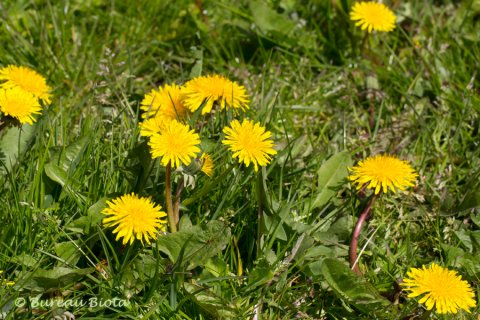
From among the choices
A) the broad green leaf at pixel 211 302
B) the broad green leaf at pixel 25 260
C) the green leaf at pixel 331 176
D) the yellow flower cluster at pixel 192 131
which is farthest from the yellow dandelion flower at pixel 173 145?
the green leaf at pixel 331 176

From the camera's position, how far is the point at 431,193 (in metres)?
2.56

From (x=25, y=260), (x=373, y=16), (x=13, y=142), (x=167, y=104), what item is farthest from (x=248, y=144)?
(x=373, y=16)

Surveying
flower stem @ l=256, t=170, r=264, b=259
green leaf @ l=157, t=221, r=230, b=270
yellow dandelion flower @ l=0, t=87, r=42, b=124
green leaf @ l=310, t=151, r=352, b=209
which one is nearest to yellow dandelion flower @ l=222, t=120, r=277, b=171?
flower stem @ l=256, t=170, r=264, b=259

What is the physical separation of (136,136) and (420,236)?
1.00 metres

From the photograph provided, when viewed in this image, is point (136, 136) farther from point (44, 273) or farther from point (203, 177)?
point (44, 273)

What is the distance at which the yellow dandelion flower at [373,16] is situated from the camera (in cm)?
295

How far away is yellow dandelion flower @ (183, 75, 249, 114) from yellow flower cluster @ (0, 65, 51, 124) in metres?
0.46

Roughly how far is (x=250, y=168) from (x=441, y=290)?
0.68 m

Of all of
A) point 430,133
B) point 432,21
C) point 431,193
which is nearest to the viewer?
point 431,193

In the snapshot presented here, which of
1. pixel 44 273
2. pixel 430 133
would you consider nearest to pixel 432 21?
pixel 430 133

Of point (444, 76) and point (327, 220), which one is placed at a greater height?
point (444, 76)

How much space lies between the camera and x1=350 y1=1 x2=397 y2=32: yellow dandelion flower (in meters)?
2.95

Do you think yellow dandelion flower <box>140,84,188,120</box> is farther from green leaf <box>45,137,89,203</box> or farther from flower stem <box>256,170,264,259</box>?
flower stem <box>256,170,264,259</box>

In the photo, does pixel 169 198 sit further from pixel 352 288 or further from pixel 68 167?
pixel 352 288
